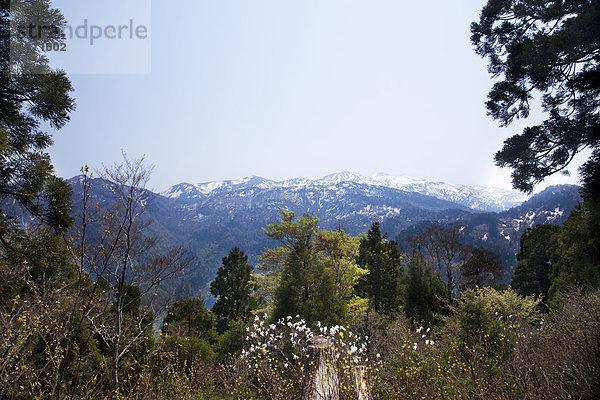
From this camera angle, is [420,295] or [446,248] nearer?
[420,295]

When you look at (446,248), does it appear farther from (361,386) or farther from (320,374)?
(320,374)

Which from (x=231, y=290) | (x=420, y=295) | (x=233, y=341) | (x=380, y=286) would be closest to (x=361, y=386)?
(x=233, y=341)

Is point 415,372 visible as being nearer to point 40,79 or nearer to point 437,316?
point 40,79

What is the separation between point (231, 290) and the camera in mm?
23688

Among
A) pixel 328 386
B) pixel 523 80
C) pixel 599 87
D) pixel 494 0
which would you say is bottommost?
pixel 328 386

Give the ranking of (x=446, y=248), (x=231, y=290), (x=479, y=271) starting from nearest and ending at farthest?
(x=231, y=290)
(x=479, y=271)
(x=446, y=248)

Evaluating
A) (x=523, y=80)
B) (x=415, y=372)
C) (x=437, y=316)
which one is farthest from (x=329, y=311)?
(x=523, y=80)

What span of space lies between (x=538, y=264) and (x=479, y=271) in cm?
473

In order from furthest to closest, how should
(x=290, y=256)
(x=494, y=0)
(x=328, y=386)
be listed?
(x=290, y=256), (x=494, y=0), (x=328, y=386)

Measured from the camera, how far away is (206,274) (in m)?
167

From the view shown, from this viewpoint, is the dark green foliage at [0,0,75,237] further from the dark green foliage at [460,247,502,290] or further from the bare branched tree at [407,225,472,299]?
the dark green foliage at [460,247,502,290]

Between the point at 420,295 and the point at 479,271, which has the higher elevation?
the point at 420,295

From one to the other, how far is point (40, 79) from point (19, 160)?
176 centimetres

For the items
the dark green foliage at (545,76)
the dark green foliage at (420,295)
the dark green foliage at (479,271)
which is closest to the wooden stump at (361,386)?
the dark green foliage at (545,76)
